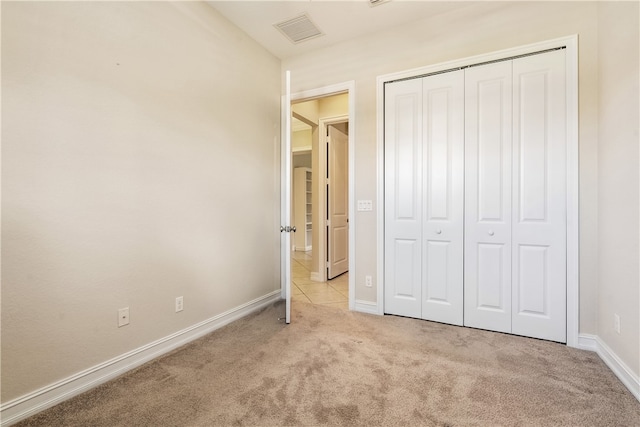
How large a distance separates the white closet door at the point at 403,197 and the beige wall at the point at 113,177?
141 centimetres

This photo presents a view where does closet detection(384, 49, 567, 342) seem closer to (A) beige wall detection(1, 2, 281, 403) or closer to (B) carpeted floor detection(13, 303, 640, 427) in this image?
(B) carpeted floor detection(13, 303, 640, 427)

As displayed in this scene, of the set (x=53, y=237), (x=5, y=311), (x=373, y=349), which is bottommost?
(x=373, y=349)

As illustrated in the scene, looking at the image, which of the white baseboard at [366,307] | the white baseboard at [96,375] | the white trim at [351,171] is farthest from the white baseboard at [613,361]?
the white baseboard at [96,375]

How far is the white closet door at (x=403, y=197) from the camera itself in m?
2.75

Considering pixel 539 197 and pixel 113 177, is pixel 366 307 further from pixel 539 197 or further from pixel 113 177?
pixel 113 177

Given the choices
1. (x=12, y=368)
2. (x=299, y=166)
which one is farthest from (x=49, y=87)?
(x=299, y=166)

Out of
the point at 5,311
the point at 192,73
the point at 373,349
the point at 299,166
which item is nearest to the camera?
the point at 5,311

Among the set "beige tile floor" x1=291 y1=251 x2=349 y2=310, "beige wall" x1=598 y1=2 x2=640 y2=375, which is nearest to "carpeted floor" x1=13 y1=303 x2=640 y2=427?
"beige wall" x1=598 y1=2 x2=640 y2=375

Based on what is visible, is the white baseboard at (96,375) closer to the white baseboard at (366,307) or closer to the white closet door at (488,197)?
the white baseboard at (366,307)

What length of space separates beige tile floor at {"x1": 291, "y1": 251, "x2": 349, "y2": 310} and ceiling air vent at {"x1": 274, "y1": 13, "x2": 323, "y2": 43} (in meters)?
2.78

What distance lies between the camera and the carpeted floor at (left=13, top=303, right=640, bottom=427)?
4.80 ft

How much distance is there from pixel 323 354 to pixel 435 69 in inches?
100

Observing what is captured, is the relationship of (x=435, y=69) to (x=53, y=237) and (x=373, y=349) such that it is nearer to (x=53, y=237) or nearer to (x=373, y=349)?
(x=373, y=349)

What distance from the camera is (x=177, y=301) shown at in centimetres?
225
